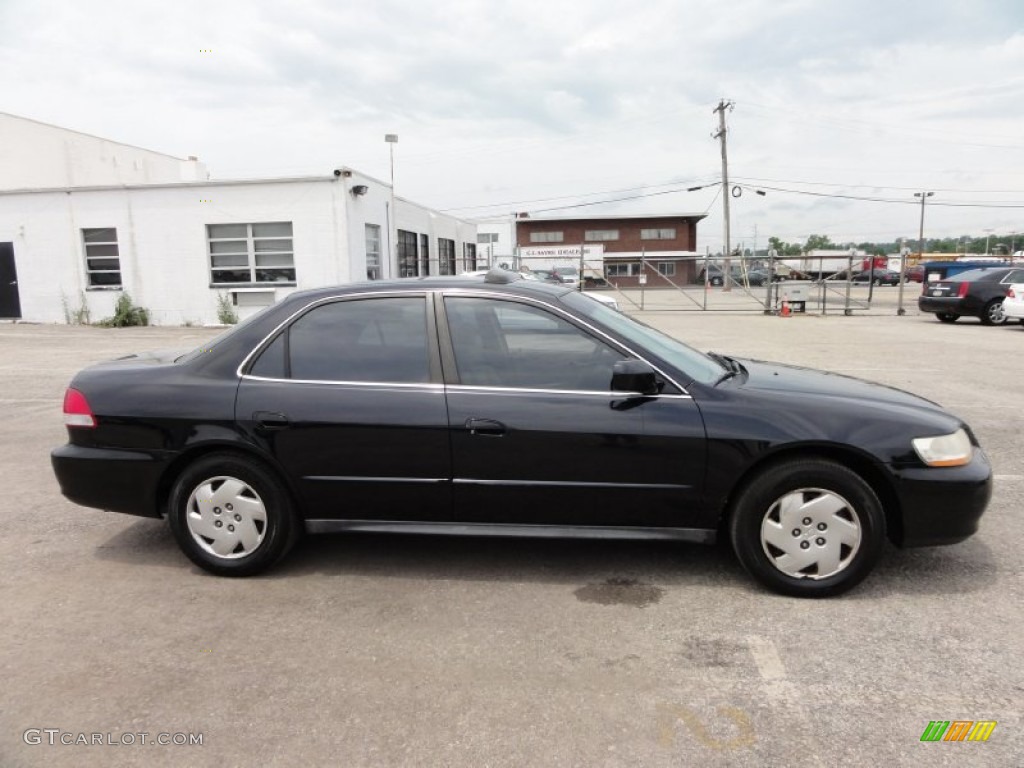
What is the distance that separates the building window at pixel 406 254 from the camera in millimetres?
23589

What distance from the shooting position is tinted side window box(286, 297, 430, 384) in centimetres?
375

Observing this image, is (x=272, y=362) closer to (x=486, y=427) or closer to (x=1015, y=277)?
(x=486, y=427)

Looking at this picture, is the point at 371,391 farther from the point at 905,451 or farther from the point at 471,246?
the point at 471,246

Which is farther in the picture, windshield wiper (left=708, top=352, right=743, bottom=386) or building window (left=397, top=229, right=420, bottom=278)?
building window (left=397, top=229, right=420, bottom=278)

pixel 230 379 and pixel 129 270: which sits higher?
pixel 129 270

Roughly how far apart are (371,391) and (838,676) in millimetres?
2435

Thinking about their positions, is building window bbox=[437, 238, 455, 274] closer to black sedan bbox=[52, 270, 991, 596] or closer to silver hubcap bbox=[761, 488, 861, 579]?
black sedan bbox=[52, 270, 991, 596]

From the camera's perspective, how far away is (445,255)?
30500 mm

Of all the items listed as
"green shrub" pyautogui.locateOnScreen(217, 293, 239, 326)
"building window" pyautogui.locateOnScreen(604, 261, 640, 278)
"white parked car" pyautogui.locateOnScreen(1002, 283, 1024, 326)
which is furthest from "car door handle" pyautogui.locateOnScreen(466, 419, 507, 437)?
"building window" pyautogui.locateOnScreen(604, 261, 640, 278)

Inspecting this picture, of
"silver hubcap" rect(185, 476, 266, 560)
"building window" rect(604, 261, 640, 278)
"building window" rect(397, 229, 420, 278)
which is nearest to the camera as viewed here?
"silver hubcap" rect(185, 476, 266, 560)

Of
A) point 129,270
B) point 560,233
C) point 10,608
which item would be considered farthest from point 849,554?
point 560,233

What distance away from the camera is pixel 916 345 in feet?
46.8

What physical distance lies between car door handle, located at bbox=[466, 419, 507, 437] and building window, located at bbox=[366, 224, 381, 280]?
17.2 meters

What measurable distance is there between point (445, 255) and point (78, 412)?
2718 cm
